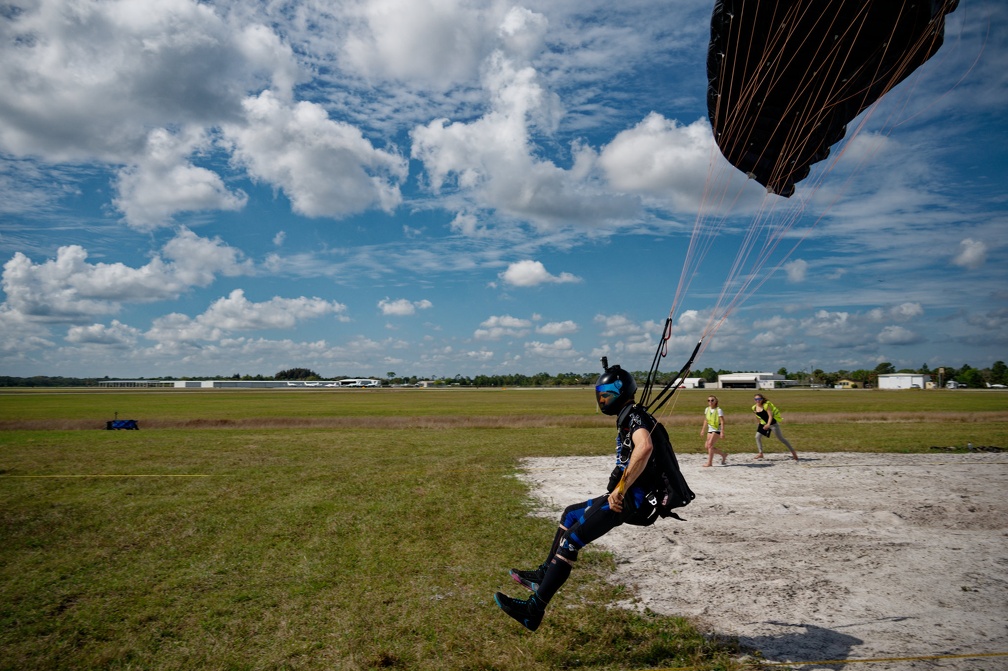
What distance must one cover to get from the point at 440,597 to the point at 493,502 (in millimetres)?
5456

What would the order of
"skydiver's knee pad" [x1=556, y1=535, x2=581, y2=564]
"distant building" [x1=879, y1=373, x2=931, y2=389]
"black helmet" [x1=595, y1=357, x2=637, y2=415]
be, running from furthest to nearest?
"distant building" [x1=879, y1=373, x2=931, y2=389] → "black helmet" [x1=595, y1=357, x2=637, y2=415] → "skydiver's knee pad" [x1=556, y1=535, x2=581, y2=564]

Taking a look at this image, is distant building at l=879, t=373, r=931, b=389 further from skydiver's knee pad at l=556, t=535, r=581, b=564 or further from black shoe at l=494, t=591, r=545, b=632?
black shoe at l=494, t=591, r=545, b=632

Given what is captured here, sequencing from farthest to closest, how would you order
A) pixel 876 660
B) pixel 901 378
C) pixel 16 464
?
pixel 901 378 → pixel 16 464 → pixel 876 660

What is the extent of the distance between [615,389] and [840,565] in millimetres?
4789

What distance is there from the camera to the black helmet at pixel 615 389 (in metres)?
5.68

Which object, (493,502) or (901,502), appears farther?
(493,502)

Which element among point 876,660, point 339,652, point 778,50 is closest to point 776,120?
point 778,50

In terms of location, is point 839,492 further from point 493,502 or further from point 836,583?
point 493,502

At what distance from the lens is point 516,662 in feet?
17.2

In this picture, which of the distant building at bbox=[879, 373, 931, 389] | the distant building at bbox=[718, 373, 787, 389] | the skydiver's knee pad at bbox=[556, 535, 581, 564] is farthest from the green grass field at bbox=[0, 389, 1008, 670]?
the distant building at bbox=[879, 373, 931, 389]

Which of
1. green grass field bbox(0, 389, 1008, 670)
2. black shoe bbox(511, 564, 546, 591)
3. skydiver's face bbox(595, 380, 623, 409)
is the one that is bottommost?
green grass field bbox(0, 389, 1008, 670)

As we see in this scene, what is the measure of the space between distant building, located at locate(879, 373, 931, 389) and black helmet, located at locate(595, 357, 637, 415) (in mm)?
Result: 193298

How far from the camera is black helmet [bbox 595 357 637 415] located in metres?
5.68

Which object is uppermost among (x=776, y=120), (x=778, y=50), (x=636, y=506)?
(x=778, y=50)
